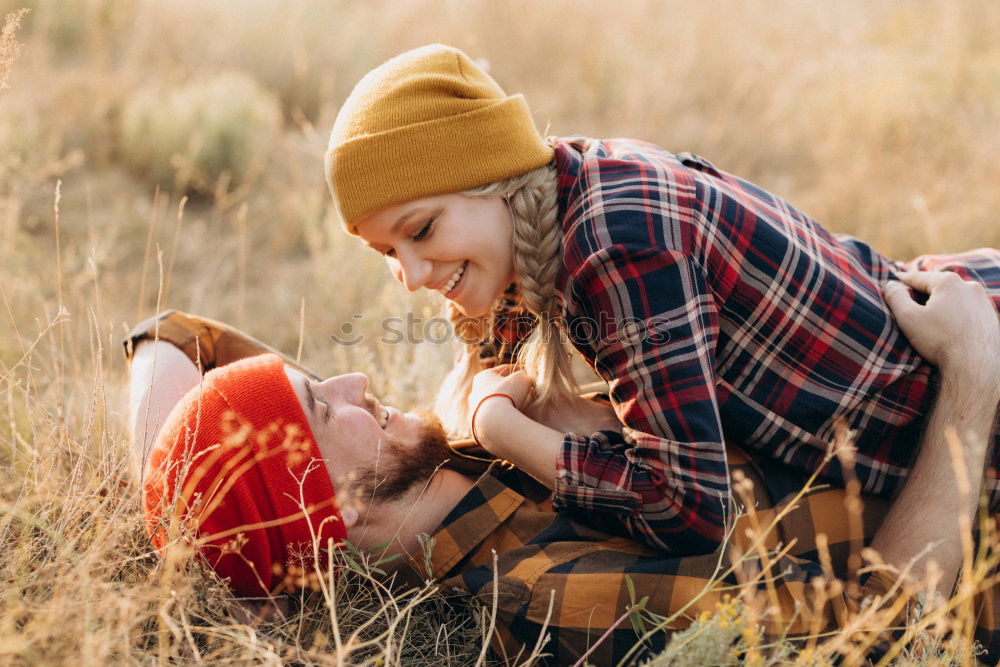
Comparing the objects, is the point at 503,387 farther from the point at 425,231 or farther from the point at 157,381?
the point at 157,381

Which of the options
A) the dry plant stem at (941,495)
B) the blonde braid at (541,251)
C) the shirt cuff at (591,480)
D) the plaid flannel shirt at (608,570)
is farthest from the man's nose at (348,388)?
the dry plant stem at (941,495)

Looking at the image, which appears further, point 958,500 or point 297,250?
point 297,250

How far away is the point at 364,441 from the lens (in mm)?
2461

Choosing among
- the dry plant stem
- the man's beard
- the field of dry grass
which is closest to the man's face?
the man's beard

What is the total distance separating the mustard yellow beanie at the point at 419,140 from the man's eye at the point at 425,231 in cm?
9

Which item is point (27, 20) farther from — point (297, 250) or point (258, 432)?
point (258, 432)

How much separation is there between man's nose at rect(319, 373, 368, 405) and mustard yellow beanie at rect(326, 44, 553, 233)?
0.52 meters

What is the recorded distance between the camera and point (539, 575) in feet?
7.33

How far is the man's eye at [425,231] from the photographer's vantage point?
94.7 inches

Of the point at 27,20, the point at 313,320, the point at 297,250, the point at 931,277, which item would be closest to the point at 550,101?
the point at 297,250

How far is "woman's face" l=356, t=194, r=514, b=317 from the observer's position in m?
2.38

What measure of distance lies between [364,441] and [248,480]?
1.24ft

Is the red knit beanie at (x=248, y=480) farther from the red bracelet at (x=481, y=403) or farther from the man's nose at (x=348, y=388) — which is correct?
the red bracelet at (x=481, y=403)

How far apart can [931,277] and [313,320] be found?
3188 mm
